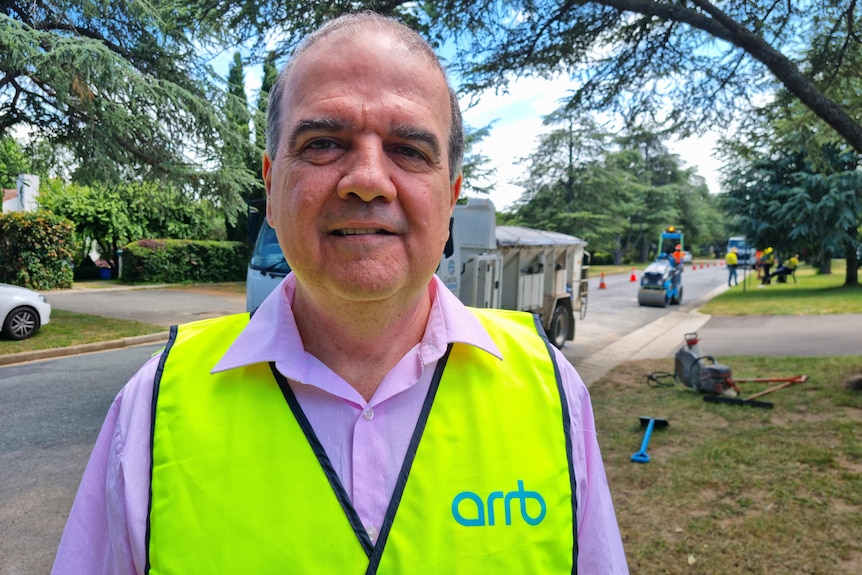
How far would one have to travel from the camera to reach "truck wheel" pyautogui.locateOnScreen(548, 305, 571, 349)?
12148mm

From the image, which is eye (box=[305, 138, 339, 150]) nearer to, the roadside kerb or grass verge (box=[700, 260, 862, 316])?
the roadside kerb

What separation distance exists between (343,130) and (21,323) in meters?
11.4

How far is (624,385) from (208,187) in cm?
978

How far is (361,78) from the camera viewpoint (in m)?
1.29

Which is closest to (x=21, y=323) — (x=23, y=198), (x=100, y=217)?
(x=100, y=217)

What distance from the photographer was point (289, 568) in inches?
46.3

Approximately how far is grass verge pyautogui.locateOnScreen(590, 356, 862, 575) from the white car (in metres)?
9.27

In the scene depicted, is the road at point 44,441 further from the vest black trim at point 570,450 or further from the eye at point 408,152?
the eye at point 408,152

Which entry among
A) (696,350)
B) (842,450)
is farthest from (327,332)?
(696,350)

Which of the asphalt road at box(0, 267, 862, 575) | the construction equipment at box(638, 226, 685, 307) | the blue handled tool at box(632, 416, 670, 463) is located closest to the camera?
the asphalt road at box(0, 267, 862, 575)

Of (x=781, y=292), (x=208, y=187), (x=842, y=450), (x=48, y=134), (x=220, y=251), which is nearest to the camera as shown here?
(x=842, y=450)

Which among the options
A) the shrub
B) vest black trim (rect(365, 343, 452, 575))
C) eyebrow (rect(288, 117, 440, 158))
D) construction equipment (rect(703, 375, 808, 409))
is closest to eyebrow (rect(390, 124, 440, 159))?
eyebrow (rect(288, 117, 440, 158))

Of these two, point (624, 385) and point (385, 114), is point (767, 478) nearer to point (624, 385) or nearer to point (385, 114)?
point (624, 385)

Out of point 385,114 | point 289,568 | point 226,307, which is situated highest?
point 385,114
